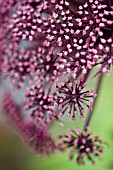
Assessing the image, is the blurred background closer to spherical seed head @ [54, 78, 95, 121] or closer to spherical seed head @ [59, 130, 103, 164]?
spherical seed head @ [59, 130, 103, 164]

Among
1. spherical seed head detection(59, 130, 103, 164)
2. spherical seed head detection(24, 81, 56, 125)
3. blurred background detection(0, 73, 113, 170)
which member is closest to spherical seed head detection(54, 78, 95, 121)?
spherical seed head detection(24, 81, 56, 125)

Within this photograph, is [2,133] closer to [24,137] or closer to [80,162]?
[24,137]

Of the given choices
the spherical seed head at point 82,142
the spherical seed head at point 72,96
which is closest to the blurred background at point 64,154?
the spherical seed head at point 82,142

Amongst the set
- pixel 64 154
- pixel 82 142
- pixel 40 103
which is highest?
pixel 40 103

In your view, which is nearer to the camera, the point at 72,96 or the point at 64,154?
the point at 72,96

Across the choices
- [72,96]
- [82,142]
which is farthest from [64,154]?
[72,96]

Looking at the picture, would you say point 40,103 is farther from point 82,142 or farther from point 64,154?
point 64,154

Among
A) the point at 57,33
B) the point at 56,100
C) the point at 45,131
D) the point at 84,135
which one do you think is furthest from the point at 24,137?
the point at 57,33

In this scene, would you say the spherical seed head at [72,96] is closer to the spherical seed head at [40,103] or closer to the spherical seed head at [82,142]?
the spherical seed head at [40,103]
